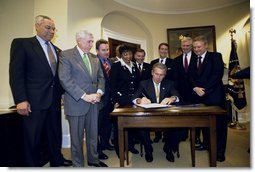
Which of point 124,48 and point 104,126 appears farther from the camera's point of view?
point 104,126

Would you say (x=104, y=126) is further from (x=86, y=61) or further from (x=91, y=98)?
(x=86, y=61)

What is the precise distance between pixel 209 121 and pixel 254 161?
1.24 feet

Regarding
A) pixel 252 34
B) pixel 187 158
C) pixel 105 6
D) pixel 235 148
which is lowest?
pixel 187 158

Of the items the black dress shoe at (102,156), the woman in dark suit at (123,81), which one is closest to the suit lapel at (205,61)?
the woman in dark suit at (123,81)

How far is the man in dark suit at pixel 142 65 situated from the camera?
7.15 ft

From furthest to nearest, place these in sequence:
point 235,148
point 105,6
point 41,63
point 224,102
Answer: point 105,6, point 224,102, point 235,148, point 41,63

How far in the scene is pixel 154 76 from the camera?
6.54ft

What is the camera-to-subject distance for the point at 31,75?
157 cm

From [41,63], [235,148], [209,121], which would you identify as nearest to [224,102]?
[235,148]

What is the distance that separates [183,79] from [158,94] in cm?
36

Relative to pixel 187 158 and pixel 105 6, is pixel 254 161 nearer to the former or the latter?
pixel 187 158

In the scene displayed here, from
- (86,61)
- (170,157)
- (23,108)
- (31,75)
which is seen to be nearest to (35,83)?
(31,75)

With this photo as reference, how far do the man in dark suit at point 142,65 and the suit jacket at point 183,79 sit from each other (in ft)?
1.08

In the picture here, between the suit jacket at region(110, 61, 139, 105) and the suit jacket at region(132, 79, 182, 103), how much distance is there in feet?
0.51
